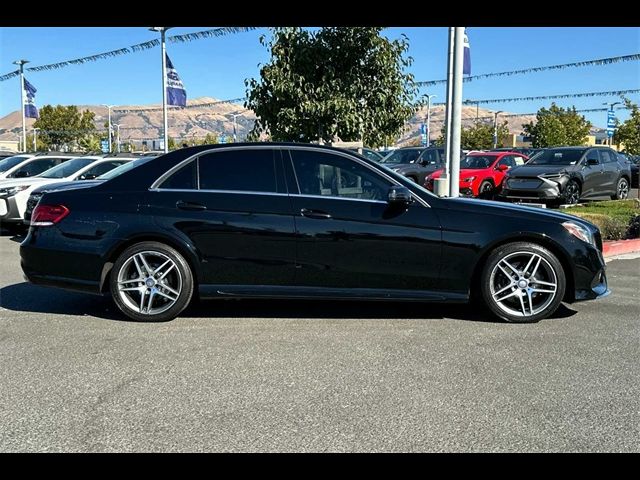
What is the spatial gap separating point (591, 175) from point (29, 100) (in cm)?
2870

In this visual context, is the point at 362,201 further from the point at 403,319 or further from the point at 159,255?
the point at 159,255

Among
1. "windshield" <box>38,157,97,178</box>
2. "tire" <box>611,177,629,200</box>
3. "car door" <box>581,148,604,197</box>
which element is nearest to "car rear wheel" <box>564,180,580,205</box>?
→ "car door" <box>581,148,604,197</box>

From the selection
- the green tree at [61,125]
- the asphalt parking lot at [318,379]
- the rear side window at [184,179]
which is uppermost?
the green tree at [61,125]

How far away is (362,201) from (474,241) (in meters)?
1.06

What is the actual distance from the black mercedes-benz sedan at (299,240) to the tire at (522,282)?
0.01m

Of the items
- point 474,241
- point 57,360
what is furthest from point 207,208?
point 474,241

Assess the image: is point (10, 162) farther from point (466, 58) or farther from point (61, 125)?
point (61, 125)

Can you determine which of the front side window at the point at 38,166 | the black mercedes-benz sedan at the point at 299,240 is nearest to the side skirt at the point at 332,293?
the black mercedes-benz sedan at the point at 299,240

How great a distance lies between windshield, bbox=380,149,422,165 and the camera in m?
19.9

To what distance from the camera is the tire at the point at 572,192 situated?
13.9m

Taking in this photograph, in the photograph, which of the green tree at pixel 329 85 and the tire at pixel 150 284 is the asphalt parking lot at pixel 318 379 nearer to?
the tire at pixel 150 284

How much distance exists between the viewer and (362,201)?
5375 mm

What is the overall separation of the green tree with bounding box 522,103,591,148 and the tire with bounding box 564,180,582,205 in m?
43.5
